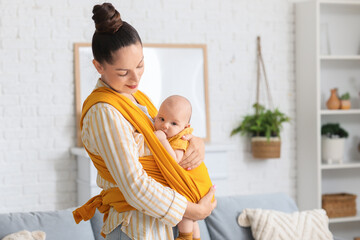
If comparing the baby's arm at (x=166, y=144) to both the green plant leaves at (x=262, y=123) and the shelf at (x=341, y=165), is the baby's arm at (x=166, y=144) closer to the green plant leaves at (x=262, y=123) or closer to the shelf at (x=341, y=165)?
the green plant leaves at (x=262, y=123)

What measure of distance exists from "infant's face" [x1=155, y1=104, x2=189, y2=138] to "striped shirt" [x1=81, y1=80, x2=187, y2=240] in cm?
17

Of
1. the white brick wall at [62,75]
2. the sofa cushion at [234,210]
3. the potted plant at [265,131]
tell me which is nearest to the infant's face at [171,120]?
the sofa cushion at [234,210]

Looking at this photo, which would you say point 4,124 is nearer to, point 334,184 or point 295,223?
point 295,223

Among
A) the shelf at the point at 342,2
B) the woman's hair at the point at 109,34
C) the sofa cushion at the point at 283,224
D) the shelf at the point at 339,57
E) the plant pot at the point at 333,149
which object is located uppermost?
the shelf at the point at 342,2

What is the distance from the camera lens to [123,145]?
1.40 m

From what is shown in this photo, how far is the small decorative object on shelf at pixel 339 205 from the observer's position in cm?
462

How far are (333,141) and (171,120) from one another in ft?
10.7

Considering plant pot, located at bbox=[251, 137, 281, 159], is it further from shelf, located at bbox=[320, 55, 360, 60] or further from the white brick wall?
shelf, located at bbox=[320, 55, 360, 60]

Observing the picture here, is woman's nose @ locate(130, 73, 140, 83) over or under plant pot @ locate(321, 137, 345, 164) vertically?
over

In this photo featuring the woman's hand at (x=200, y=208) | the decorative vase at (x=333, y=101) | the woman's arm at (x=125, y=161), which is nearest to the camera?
the woman's arm at (x=125, y=161)

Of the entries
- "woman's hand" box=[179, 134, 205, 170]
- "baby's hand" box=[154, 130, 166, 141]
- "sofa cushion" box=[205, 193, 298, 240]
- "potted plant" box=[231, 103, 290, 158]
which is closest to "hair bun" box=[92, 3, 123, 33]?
"baby's hand" box=[154, 130, 166, 141]

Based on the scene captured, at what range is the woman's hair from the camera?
143cm

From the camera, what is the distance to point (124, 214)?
4.96ft

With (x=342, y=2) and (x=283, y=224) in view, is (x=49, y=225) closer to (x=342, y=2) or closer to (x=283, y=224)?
(x=283, y=224)
